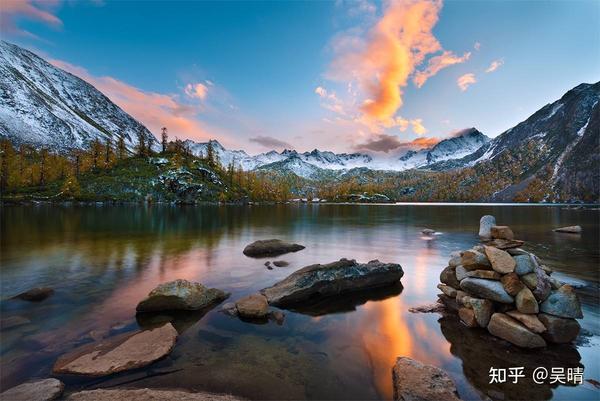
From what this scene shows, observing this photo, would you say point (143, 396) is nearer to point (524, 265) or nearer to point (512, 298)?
point (512, 298)

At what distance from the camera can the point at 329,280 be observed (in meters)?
20.7

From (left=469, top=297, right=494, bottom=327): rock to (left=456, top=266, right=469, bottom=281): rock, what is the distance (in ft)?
6.77

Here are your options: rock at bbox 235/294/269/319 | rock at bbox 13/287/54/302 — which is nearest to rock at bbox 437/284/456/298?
rock at bbox 235/294/269/319

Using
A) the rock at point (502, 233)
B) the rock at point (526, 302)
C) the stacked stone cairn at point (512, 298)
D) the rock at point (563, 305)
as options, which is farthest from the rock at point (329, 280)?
the rock at point (563, 305)

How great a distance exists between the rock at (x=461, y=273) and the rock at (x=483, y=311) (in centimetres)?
206

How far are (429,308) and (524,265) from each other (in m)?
6.13

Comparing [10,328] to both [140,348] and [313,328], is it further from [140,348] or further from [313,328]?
[313,328]

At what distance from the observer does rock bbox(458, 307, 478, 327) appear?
15.3 m

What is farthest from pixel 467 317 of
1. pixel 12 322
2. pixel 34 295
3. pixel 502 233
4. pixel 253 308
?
pixel 34 295

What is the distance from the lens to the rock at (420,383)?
9.52 m

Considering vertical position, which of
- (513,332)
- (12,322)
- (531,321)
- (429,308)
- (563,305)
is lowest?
(429,308)

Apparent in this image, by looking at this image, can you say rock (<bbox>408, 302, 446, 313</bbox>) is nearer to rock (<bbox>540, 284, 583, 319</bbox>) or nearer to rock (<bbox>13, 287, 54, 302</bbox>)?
rock (<bbox>540, 284, 583, 319</bbox>)

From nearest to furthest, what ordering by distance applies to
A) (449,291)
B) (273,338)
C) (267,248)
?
1. (273,338)
2. (449,291)
3. (267,248)

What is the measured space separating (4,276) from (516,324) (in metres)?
37.0
